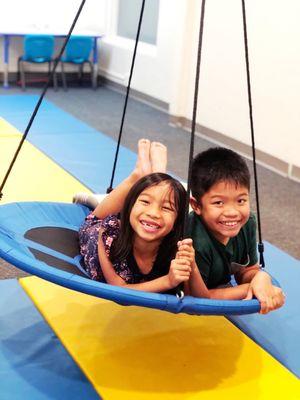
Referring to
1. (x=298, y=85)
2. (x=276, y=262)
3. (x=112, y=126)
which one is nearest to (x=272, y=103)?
(x=298, y=85)

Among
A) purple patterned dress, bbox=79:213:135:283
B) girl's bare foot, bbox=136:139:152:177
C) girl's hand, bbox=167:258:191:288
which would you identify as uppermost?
girl's bare foot, bbox=136:139:152:177

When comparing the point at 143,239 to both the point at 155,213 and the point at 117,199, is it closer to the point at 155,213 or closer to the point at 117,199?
Answer: the point at 155,213

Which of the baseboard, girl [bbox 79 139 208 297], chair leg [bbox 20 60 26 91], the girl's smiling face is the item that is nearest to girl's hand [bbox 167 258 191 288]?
girl [bbox 79 139 208 297]

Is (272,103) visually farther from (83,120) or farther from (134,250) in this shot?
(134,250)

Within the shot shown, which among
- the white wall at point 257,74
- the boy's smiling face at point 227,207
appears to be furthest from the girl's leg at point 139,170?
the white wall at point 257,74

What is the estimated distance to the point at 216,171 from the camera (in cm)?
207

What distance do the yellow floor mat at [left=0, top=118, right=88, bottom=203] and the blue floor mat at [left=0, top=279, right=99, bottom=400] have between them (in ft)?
4.32

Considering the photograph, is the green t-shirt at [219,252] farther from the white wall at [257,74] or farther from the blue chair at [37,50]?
the blue chair at [37,50]

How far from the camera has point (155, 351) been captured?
235 cm

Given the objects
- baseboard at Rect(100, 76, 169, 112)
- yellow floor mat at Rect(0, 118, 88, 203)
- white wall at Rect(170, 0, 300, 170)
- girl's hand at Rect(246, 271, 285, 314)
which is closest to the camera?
girl's hand at Rect(246, 271, 285, 314)

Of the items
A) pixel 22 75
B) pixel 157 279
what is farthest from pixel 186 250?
pixel 22 75

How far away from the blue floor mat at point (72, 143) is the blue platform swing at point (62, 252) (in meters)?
1.41

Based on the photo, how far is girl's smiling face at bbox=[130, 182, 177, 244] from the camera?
2.06m

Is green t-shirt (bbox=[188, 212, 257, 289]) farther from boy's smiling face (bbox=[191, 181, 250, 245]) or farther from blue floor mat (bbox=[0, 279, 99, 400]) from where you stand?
blue floor mat (bbox=[0, 279, 99, 400])
